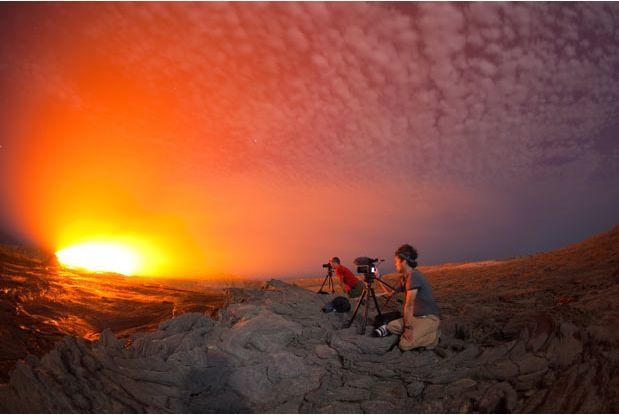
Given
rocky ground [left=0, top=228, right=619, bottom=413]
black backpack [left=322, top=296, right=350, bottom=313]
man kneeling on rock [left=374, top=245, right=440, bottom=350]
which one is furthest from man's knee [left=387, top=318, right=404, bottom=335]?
black backpack [left=322, top=296, right=350, bottom=313]

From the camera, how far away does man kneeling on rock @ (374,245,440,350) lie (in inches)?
226

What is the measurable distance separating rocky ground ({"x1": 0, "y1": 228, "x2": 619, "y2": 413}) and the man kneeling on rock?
253mm

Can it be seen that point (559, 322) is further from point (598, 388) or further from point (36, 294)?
point (36, 294)

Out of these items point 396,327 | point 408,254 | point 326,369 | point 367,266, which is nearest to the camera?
point 326,369

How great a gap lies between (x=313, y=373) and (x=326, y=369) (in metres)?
0.30

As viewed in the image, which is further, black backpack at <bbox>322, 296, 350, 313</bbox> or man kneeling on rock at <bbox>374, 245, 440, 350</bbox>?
black backpack at <bbox>322, 296, 350, 313</bbox>

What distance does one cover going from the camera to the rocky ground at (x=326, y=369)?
382cm

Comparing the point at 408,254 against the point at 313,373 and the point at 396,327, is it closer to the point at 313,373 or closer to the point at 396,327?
the point at 396,327

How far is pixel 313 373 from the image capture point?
5.52 m

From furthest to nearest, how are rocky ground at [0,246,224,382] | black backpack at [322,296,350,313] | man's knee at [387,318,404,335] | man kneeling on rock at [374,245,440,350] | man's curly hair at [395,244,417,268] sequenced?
1. black backpack at [322,296,350,313]
2. rocky ground at [0,246,224,382]
3. man's knee at [387,318,404,335]
4. man's curly hair at [395,244,417,268]
5. man kneeling on rock at [374,245,440,350]

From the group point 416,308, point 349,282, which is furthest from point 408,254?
point 349,282

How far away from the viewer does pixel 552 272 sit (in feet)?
44.1

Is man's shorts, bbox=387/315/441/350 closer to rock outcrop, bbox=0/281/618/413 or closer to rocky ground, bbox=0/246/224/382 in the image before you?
rock outcrop, bbox=0/281/618/413

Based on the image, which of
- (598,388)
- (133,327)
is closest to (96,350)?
(133,327)
